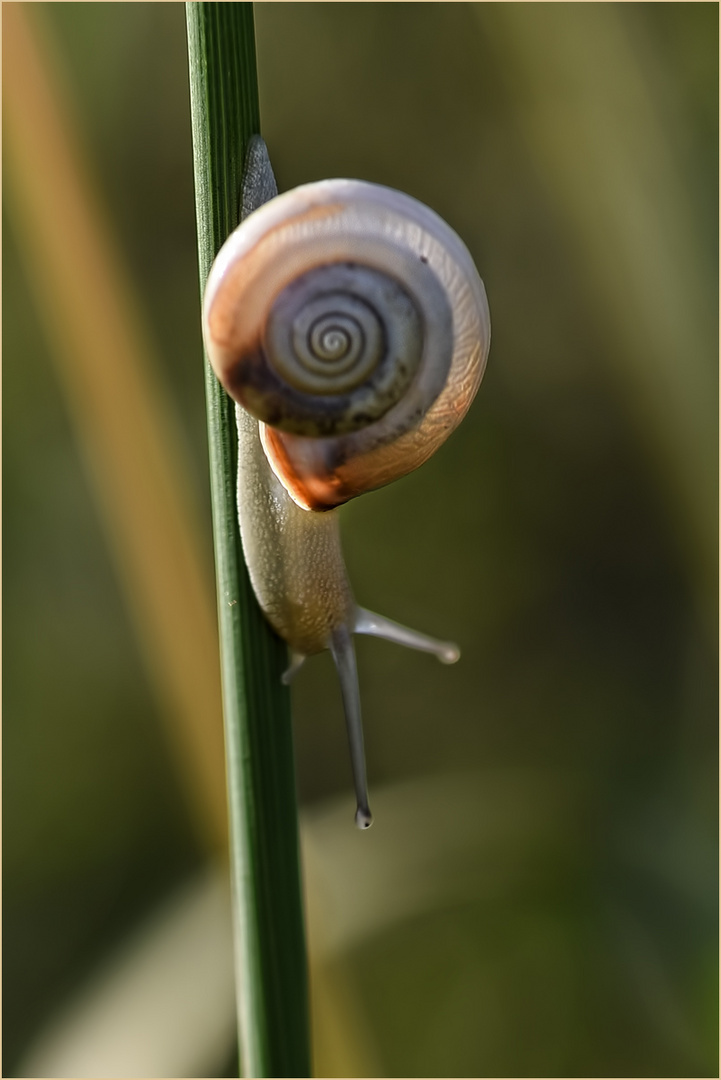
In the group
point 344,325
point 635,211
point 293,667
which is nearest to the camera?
point 344,325

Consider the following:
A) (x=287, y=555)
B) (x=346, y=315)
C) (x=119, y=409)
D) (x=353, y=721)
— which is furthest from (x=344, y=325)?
(x=119, y=409)

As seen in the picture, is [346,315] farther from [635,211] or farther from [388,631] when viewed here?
[635,211]

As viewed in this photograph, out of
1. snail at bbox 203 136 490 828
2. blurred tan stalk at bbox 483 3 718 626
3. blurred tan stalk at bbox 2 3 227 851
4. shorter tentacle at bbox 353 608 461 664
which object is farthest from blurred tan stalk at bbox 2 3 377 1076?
snail at bbox 203 136 490 828

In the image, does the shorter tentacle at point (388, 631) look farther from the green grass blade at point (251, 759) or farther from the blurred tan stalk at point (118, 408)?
the blurred tan stalk at point (118, 408)

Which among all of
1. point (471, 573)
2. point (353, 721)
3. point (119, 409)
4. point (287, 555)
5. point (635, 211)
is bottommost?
point (471, 573)

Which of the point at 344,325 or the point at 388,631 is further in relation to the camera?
the point at 388,631

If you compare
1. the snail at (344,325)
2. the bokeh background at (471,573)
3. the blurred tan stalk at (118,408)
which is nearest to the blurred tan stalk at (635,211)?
the bokeh background at (471,573)

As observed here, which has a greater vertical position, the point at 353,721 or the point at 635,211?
the point at 635,211
